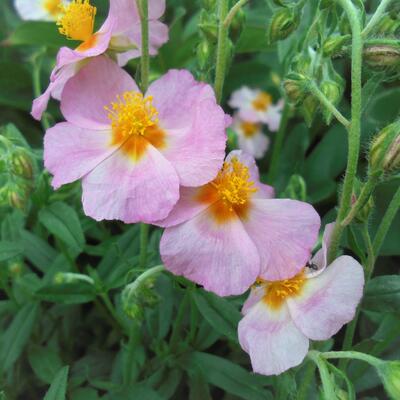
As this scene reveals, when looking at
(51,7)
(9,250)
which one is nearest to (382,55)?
(9,250)

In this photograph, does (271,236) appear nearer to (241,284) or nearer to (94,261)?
(241,284)

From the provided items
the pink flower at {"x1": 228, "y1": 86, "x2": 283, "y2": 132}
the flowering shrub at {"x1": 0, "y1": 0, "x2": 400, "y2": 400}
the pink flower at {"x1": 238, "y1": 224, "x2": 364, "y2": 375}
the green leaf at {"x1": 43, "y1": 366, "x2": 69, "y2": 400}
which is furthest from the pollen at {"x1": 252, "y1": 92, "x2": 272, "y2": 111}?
the green leaf at {"x1": 43, "y1": 366, "x2": 69, "y2": 400}

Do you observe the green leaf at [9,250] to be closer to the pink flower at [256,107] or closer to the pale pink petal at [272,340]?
the pale pink petal at [272,340]

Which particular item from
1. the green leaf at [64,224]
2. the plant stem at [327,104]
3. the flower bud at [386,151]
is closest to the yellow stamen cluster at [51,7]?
the green leaf at [64,224]

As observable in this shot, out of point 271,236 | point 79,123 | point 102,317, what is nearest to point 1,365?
point 102,317

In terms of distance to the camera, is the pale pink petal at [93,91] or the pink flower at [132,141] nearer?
the pink flower at [132,141]

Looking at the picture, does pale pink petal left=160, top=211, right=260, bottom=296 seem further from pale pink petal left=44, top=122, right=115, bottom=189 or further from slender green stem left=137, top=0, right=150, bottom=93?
slender green stem left=137, top=0, right=150, bottom=93

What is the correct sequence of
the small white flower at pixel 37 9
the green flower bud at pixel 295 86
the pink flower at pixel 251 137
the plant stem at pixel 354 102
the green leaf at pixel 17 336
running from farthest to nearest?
the small white flower at pixel 37 9 < the pink flower at pixel 251 137 < the green leaf at pixel 17 336 < the green flower bud at pixel 295 86 < the plant stem at pixel 354 102
